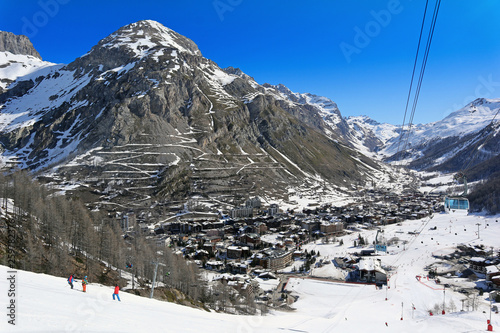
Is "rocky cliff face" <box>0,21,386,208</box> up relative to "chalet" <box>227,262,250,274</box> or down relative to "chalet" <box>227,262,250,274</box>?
up

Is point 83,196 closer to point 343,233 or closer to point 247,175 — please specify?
point 247,175

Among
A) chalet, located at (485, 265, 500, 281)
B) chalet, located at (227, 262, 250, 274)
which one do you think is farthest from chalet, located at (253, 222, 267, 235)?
chalet, located at (485, 265, 500, 281)

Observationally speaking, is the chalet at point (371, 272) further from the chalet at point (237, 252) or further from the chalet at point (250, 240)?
the chalet at point (250, 240)

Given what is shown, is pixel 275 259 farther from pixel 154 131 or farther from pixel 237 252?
pixel 154 131

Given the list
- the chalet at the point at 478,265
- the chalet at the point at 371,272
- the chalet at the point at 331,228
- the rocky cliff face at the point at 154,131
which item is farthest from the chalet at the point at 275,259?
the rocky cliff face at the point at 154,131

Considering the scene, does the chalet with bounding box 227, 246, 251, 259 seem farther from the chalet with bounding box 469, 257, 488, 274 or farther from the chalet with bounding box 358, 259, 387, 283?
the chalet with bounding box 469, 257, 488, 274

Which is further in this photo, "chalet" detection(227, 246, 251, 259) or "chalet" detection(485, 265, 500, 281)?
"chalet" detection(227, 246, 251, 259)
